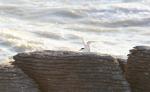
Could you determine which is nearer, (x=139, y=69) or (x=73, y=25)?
(x=139, y=69)

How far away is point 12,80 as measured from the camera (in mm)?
3084

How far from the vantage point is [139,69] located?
123 inches

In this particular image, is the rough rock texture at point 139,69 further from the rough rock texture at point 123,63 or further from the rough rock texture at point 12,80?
the rough rock texture at point 12,80

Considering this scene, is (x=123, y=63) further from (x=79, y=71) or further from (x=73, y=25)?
(x=73, y=25)

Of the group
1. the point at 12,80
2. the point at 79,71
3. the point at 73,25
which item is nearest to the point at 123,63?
the point at 79,71

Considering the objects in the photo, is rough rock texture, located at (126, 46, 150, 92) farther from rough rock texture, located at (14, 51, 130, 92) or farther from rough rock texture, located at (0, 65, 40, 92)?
rough rock texture, located at (0, 65, 40, 92)

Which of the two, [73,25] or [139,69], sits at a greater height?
[73,25]

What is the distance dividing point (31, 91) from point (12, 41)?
21.0 feet

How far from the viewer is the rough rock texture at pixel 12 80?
3078 mm

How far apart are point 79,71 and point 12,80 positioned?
397 millimetres

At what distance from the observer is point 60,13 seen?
12570 millimetres

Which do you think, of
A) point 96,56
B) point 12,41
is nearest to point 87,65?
point 96,56

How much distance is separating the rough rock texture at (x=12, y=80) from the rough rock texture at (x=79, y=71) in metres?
0.10

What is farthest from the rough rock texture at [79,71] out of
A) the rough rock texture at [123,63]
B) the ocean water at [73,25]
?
the ocean water at [73,25]
